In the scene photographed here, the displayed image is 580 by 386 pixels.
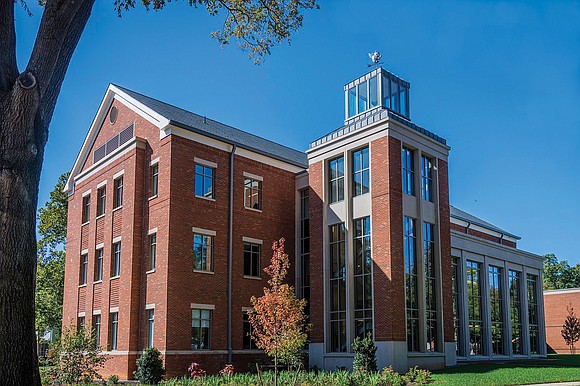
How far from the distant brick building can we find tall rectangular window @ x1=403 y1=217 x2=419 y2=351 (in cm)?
3086

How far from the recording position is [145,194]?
26.8 metres

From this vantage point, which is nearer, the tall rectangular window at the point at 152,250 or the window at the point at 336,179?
the tall rectangular window at the point at 152,250

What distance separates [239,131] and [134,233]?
928cm

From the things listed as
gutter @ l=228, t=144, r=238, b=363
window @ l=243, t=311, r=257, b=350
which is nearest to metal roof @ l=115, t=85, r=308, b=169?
gutter @ l=228, t=144, r=238, b=363

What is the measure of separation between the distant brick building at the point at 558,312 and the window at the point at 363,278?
32238 millimetres

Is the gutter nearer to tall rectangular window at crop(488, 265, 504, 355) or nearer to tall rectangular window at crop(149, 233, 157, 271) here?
tall rectangular window at crop(149, 233, 157, 271)

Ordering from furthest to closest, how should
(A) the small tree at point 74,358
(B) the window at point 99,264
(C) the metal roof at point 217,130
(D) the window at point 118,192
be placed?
(B) the window at point 99,264 → (D) the window at point 118,192 → (C) the metal roof at point 217,130 → (A) the small tree at point 74,358

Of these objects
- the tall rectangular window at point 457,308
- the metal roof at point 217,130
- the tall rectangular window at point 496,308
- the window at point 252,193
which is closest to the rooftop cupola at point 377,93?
the metal roof at point 217,130

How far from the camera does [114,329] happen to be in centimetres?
2677

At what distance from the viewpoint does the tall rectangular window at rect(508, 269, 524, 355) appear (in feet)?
114

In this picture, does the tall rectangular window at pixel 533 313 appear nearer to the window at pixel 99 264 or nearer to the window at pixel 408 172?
the window at pixel 408 172

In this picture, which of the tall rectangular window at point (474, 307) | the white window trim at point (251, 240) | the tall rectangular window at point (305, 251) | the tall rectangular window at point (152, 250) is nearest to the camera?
the tall rectangular window at point (152, 250)

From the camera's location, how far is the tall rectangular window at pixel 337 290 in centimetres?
2502

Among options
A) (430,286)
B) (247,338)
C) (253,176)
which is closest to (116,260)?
(247,338)
